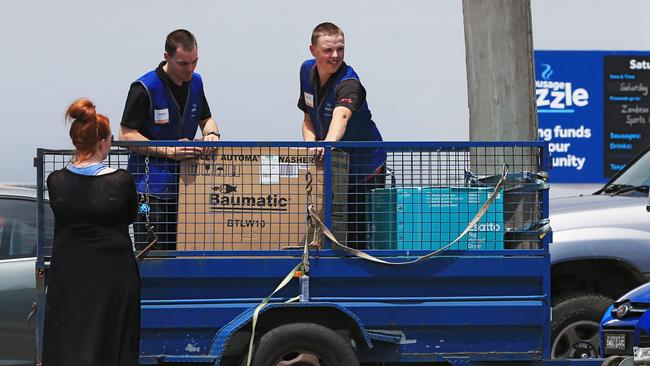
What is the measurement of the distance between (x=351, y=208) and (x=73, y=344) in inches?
71.8

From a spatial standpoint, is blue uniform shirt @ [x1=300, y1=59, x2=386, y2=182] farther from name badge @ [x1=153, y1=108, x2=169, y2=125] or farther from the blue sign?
the blue sign

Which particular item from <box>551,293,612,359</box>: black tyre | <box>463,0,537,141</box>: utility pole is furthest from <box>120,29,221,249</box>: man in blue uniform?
<box>551,293,612,359</box>: black tyre

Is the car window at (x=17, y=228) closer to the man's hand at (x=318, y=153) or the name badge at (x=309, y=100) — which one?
the name badge at (x=309, y=100)

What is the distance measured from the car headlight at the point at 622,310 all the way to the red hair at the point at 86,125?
9.61ft

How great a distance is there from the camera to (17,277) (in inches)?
292

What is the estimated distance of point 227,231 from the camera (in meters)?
6.71

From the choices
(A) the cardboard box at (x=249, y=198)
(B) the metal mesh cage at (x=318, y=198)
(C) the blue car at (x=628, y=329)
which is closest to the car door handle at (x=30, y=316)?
(B) the metal mesh cage at (x=318, y=198)

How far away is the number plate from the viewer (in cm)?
666

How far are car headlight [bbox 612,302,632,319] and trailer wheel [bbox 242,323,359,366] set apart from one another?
4.80 ft

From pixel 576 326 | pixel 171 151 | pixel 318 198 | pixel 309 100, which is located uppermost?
pixel 309 100

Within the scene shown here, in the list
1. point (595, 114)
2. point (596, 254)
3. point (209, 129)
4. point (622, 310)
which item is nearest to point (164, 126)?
point (209, 129)

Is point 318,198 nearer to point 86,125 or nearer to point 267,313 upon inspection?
point 267,313

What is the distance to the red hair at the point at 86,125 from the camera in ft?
18.8

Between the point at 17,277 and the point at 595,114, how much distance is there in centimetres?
886
